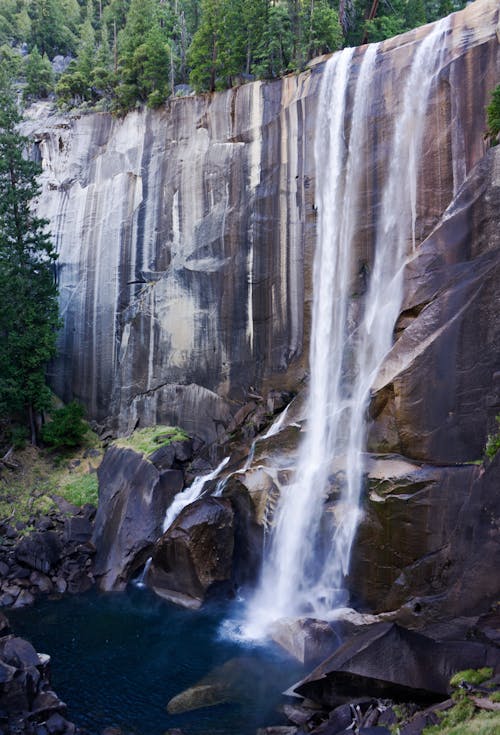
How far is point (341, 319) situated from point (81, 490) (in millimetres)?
12724

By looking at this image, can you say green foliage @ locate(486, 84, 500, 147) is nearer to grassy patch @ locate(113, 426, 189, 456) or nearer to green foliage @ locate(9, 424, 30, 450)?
grassy patch @ locate(113, 426, 189, 456)

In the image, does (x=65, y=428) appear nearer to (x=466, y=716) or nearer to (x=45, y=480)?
(x=45, y=480)

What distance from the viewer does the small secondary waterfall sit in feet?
54.6

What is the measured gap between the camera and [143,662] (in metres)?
14.7

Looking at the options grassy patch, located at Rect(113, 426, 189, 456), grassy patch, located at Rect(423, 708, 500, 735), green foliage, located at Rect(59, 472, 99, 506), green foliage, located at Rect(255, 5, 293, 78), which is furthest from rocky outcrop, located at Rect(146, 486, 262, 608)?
green foliage, located at Rect(255, 5, 293, 78)

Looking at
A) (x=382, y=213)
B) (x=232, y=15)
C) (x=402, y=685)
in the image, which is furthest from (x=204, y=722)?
(x=232, y=15)

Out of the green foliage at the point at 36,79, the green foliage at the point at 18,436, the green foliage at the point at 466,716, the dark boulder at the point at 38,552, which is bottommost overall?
the dark boulder at the point at 38,552

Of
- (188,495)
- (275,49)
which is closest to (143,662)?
(188,495)

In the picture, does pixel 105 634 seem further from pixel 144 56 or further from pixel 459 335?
pixel 144 56

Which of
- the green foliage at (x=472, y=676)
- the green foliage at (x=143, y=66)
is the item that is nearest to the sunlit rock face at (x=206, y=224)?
the green foliage at (x=143, y=66)

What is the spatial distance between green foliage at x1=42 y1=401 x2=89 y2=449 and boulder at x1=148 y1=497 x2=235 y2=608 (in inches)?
417

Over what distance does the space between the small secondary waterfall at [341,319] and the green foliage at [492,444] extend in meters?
3.62

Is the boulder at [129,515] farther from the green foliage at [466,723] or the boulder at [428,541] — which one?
the green foliage at [466,723]

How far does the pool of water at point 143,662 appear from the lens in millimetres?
12078
